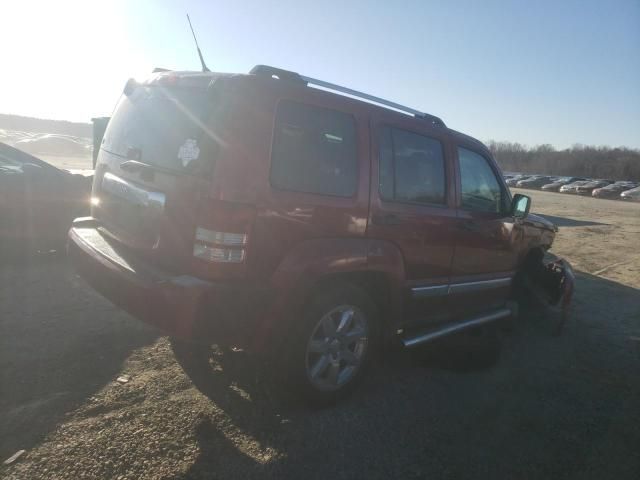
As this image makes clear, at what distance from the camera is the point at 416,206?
3270 millimetres

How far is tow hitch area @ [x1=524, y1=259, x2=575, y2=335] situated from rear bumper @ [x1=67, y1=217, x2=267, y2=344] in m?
3.87

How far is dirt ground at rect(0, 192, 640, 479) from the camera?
2385 millimetres

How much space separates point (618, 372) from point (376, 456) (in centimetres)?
277

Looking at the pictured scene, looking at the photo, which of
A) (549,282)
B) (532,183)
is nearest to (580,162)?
(532,183)

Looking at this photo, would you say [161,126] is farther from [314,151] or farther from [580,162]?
[580,162]

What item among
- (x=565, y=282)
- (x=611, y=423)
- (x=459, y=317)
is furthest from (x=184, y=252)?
(x=565, y=282)

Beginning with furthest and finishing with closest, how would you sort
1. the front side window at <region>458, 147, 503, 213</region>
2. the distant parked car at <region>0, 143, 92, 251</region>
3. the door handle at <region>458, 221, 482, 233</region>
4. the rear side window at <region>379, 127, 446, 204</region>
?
the distant parked car at <region>0, 143, 92, 251</region>, the front side window at <region>458, 147, 503, 213</region>, the door handle at <region>458, 221, 482, 233</region>, the rear side window at <region>379, 127, 446, 204</region>

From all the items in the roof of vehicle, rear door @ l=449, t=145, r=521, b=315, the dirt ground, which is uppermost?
the roof of vehicle

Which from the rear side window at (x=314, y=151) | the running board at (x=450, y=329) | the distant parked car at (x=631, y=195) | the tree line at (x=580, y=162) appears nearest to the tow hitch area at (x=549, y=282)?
the running board at (x=450, y=329)

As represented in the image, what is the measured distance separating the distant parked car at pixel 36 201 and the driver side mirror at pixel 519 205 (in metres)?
5.14

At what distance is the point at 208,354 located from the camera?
3498 mm

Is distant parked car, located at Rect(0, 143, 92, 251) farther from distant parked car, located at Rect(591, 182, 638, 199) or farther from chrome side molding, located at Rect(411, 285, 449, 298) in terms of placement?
distant parked car, located at Rect(591, 182, 638, 199)

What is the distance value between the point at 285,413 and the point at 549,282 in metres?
3.81

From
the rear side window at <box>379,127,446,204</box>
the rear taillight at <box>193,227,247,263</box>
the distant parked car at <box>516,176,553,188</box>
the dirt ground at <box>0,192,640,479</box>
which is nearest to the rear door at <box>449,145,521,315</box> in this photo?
the rear side window at <box>379,127,446,204</box>
